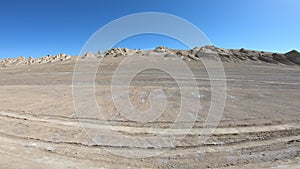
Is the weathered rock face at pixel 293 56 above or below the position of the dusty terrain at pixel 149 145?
above

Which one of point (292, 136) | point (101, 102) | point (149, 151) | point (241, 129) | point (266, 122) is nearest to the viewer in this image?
point (149, 151)

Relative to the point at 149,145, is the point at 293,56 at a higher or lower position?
higher

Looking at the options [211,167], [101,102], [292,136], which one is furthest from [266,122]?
[101,102]

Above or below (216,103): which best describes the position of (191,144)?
below

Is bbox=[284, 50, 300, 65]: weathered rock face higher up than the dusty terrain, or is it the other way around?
bbox=[284, 50, 300, 65]: weathered rock face

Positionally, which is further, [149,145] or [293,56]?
[293,56]

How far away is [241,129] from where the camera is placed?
23.7 feet

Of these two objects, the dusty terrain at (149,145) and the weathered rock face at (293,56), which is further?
the weathered rock face at (293,56)

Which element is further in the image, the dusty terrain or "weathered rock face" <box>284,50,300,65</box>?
"weathered rock face" <box>284,50,300,65</box>

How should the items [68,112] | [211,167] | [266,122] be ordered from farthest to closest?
[68,112] → [266,122] → [211,167]

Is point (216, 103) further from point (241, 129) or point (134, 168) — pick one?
point (134, 168)

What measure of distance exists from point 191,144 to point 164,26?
4.45m

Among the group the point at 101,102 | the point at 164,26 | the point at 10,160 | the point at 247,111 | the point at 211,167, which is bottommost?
the point at 211,167

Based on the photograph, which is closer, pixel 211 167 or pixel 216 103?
pixel 211 167
